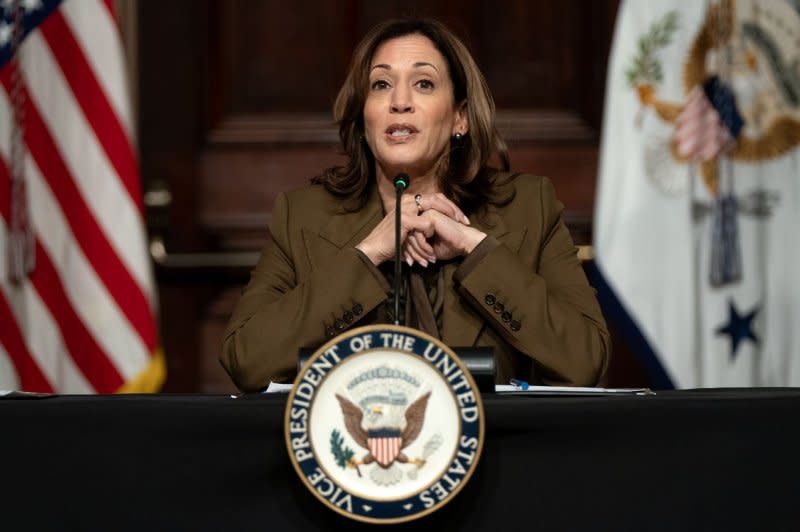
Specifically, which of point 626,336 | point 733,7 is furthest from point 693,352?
point 733,7

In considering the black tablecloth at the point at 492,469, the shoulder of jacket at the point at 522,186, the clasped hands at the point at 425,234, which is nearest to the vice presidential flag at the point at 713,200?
the shoulder of jacket at the point at 522,186

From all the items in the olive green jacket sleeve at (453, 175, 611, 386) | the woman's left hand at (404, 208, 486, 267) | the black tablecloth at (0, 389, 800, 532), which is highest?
the woman's left hand at (404, 208, 486, 267)

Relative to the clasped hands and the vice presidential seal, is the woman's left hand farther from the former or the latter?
the vice presidential seal

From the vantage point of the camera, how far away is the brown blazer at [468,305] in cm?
200

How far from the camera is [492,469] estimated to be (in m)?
1.43

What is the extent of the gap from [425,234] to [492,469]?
742 millimetres

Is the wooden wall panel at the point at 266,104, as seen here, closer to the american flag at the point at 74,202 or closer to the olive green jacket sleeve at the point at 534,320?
the american flag at the point at 74,202

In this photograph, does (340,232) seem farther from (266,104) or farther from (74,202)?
(266,104)

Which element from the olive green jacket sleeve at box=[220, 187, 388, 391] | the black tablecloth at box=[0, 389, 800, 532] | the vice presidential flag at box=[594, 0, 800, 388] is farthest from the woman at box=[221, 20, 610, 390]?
the vice presidential flag at box=[594, 0, 800, 388]

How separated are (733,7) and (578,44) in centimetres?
58

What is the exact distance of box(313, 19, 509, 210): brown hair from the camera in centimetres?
232

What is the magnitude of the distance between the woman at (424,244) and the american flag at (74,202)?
0.95m

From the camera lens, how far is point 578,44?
368 cm

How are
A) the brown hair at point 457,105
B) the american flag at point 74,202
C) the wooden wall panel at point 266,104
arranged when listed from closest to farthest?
the brown hair at point 457,105 < the american flag at point 74,202 < the wooden wall panel at point 266,104
